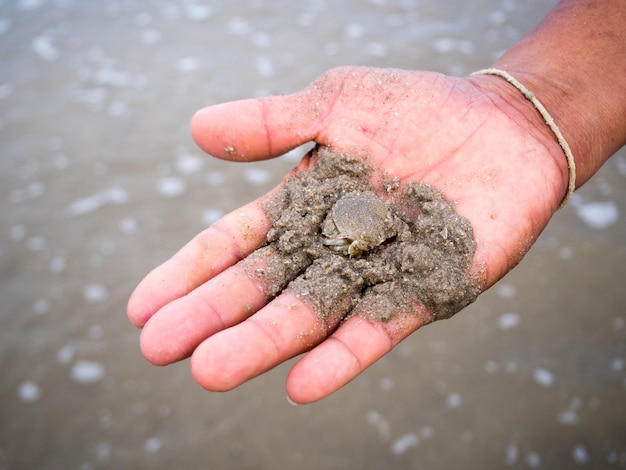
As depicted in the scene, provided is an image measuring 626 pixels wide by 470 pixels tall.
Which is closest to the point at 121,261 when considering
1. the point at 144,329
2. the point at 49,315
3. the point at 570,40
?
the point at 49,315

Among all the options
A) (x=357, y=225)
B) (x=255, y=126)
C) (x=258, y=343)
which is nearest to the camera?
(x=258, y=343)

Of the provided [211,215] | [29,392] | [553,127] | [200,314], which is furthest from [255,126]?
[29,392]

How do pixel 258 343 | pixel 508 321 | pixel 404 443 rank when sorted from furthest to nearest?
pixel 508 321 < pixel 404 443 < pixel 258 343

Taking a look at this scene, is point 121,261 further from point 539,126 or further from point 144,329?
point 539,126

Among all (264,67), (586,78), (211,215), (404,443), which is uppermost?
(586,78)

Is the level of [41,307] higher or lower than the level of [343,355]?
lower

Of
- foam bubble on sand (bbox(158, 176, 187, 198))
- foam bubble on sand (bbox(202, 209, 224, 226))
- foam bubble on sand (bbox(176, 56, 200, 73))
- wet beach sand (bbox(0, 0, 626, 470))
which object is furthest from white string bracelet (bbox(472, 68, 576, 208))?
foam bubble on sand (bbox(176, 56, 200, 73))

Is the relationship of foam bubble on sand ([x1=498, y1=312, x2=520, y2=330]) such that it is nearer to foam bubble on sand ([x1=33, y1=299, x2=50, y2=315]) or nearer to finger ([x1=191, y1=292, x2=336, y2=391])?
finger ([x1=191, y1=292, x2=336, y2=391])

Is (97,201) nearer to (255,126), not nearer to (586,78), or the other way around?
(255,126)
